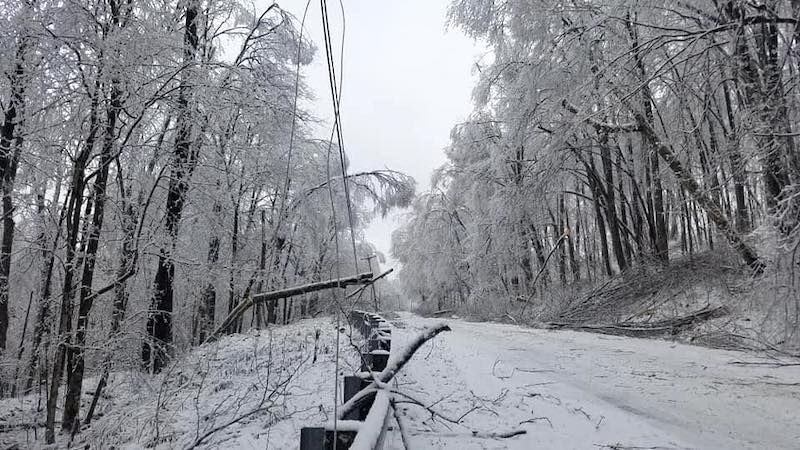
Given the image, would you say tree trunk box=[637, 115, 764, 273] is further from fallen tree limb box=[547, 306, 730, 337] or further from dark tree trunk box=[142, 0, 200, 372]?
dark tree trunk box=[142, 0, 200, 372]

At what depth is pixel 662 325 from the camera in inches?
346

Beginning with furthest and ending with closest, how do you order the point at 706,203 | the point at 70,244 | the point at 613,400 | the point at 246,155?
the point at 246,155
the point at 706,203
the point at 70,244
the point at 613,400

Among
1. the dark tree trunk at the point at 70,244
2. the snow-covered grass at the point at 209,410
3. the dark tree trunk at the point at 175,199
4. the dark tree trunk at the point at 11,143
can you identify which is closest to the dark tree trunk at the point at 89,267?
the dark tree trunk at the point at 70,244

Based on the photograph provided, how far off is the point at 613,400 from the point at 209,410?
417 centimetres

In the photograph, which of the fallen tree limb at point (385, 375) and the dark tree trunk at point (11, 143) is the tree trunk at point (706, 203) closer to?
the fallen tree limb at point (385, 375)

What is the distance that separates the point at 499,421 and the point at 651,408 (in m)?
1.39

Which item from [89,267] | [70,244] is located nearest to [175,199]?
[89,267]

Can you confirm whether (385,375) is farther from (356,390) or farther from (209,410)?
(209,410)

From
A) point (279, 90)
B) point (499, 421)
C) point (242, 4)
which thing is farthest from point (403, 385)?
point (242, 4)

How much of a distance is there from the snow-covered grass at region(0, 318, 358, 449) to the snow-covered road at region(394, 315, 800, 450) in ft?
3.69

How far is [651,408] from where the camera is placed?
13.3ft

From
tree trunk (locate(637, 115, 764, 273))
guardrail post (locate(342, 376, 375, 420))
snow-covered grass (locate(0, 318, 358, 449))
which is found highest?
tree trunk (locate(637, 115, 764, 273))

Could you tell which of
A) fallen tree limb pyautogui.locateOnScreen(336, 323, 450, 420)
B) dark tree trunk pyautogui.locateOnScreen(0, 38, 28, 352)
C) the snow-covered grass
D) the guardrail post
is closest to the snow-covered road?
fallen tree limb pyautogui.locateOnScreen(336, 323, 450, 420)

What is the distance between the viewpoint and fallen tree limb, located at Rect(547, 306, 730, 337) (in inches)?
322
